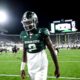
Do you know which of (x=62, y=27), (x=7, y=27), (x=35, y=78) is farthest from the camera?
(x=7, y=27)

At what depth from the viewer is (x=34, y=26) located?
16.3 ft

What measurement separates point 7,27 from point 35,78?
80770mm

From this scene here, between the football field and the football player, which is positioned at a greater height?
the football player

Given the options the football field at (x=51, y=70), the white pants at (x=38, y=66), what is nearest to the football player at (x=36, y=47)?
the white pants at (x=38, y=66)

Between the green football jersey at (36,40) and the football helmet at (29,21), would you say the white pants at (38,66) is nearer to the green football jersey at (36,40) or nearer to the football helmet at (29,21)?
the green football jersey at (36,40)

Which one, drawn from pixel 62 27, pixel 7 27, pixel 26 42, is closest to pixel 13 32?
pixel 7 27

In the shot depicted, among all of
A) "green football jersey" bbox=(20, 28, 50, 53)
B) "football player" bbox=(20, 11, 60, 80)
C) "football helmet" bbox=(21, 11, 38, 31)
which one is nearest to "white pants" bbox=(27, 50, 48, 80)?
"football player" bbox=(20, 11, 60, 80)

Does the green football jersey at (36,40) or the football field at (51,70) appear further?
the football field at (51,70)

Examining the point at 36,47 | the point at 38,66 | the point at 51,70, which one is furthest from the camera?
the point at 51,70

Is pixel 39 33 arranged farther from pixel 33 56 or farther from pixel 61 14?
pixel 61 14

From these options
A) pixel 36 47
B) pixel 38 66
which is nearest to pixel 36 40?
pixel 36 47

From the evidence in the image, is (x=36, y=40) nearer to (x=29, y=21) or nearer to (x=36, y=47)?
(x=36, y=47)

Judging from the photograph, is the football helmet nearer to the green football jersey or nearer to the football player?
the football player

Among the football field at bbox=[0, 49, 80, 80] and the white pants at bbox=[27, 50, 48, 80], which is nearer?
the white pants at bbox=[27, 50, 48, 80]
